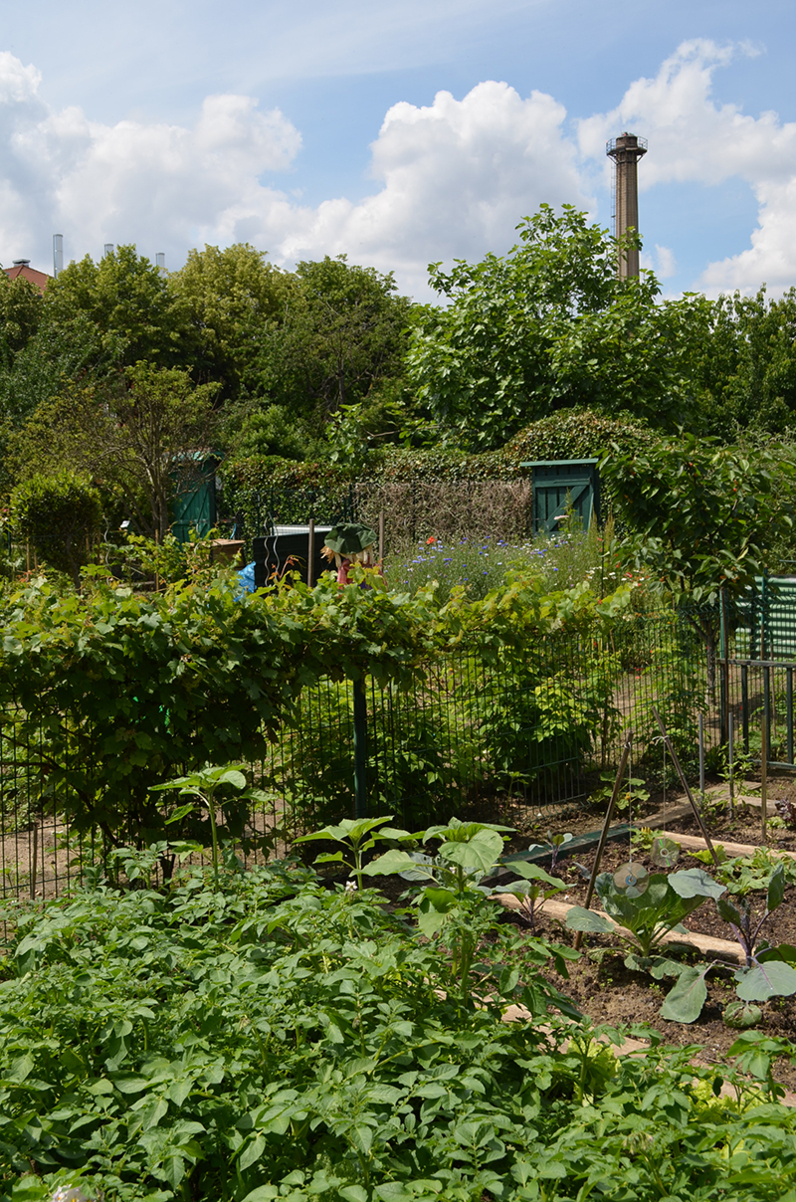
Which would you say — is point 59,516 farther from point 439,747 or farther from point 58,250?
point 58,250

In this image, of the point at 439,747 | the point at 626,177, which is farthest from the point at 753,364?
the point at 439,747

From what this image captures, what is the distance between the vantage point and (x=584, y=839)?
469cm

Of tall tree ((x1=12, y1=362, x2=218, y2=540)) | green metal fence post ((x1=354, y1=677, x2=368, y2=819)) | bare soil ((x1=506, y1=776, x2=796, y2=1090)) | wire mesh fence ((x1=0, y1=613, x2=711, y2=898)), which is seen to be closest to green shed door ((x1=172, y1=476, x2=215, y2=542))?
tall tree ((x1=12, y1=362, x2=218, y2=540))

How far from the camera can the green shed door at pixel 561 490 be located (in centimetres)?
1353

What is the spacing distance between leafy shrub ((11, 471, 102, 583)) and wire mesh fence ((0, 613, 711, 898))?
29.8 feet

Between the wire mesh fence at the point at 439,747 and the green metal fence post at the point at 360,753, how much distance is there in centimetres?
13

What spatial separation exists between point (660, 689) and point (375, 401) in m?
25.1

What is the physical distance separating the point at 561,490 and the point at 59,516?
7.49 meters

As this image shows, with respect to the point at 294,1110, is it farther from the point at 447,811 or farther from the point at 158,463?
the point at 158,463

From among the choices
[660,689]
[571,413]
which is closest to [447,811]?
[660,689]

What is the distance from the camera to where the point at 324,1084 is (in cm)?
177

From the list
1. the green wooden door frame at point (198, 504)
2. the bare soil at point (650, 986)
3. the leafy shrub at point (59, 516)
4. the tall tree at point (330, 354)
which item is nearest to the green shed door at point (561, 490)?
the leafy shrub at point (59, 516)

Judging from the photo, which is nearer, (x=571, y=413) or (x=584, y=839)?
(x=584, y=839)

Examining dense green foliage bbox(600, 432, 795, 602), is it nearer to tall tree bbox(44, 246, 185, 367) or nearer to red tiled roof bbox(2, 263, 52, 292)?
tall tree bbox(44, 246, 185, 367)
